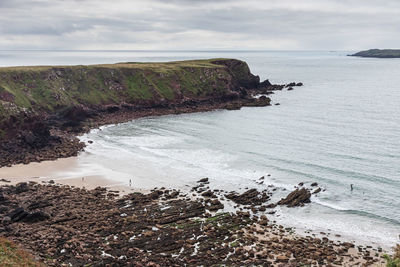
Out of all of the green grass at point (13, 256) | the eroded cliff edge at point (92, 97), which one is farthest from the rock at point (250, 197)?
the eroded cliff edge at point (92, 97)

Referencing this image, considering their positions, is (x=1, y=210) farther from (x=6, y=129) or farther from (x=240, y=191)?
(x=6, y=129)

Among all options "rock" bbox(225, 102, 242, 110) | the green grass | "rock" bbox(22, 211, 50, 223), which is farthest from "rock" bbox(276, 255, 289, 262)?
"rock" bbox(225, 102, 242, 110)

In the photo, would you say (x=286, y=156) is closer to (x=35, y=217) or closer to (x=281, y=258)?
(x=281, y=258)

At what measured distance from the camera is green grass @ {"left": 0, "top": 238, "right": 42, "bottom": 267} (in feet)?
105

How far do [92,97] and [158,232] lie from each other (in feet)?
271

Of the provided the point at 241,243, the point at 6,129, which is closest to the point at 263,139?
the point at 241,243

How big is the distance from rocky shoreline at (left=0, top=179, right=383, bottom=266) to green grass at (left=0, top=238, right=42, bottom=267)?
1.97 m

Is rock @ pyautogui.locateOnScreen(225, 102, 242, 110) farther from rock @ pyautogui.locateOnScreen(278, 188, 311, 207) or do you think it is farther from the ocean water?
rock @ pyautogui.locateOnScreen(278, 188, 311, 207)

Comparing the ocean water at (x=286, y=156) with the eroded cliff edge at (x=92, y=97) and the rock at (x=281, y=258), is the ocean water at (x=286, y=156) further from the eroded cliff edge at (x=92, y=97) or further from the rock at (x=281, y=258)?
the rock at (x=281, y=258)

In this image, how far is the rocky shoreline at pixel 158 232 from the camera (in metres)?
37.4

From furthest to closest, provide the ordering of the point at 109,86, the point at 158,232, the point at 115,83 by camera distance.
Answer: the point at 115,83 → the point at 109,86 → the point at 158,232

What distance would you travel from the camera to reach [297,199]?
52.3 metres

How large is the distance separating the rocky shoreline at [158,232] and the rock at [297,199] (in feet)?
0.79

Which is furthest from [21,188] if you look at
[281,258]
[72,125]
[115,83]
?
[115,83]
